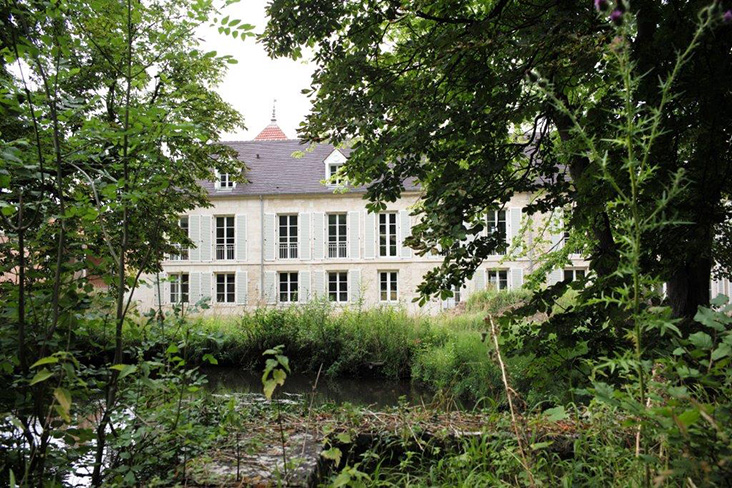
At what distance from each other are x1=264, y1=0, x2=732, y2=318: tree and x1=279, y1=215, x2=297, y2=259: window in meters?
17.2

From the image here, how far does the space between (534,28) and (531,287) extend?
2.63 meters

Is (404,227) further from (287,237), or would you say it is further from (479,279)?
(287,237)

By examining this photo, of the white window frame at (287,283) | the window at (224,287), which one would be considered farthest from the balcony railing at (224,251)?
the white window frame at (287,283)

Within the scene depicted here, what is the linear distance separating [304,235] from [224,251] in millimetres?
3396

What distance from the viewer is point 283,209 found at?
20453 millimetres

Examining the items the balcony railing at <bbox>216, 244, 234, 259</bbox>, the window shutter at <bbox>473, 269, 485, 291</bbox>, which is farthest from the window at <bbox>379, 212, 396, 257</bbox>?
the balcony railing at <bbox>216, 244, 234, 259</bbox>

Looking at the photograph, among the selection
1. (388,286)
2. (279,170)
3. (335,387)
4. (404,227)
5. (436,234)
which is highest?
(279,170)

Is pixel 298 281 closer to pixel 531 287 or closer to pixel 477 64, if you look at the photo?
pixel 531 287

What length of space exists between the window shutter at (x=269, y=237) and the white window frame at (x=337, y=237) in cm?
226

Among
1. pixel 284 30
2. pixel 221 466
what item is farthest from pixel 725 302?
pixel 284 30

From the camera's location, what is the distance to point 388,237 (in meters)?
20.1

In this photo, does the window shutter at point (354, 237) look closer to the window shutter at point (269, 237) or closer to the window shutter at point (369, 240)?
the window shutter at point (369, 240)

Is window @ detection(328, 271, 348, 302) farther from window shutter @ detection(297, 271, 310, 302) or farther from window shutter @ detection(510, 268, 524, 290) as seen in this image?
window shutter @ detection(510, 268, 524, 290)

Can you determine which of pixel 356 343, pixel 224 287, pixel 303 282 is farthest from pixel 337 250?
pixel 356 343
